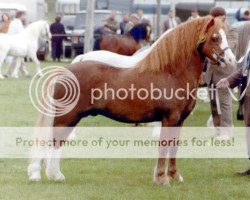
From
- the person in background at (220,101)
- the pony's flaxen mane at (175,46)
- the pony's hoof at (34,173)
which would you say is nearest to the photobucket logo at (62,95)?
the pony's hoof at (34,173)

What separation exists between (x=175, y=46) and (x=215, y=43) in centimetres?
46

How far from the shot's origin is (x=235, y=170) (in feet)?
35.1

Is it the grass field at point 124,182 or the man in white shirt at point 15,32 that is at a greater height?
the grass field at point 124,182

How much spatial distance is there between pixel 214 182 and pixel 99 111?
1.64m

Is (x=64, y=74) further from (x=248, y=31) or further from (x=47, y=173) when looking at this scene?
(x=248, y=31)

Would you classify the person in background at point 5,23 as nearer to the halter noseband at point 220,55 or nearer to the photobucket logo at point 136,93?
the photobucket logo at point 136,93

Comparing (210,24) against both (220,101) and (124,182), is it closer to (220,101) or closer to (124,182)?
(124,182)

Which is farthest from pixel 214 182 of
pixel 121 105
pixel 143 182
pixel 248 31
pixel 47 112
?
pixel 248 31

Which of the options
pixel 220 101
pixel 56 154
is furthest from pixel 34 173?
pixel 220 101

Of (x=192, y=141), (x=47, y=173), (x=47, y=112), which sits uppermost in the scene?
(x=47, y=112)

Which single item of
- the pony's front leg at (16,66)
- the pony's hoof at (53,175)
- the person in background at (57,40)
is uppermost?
the pony's hoof at (53,175)

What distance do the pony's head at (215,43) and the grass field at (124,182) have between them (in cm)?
149

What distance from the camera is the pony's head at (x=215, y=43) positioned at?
30.4 ft

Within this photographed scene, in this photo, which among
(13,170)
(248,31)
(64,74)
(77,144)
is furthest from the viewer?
(248,31)
